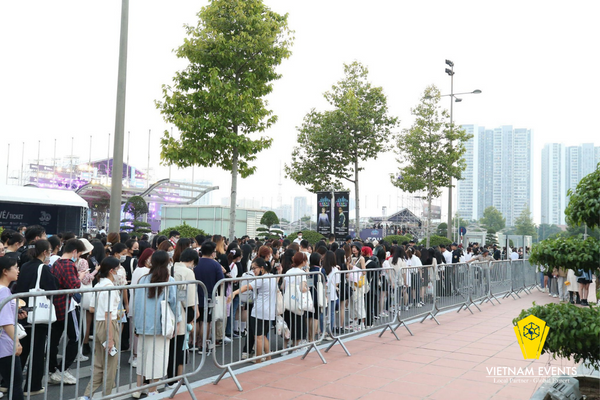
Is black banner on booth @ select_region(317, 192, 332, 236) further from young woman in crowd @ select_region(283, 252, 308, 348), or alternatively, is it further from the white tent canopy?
young woman in crowd @ select_region(283, 252, 308, 348)

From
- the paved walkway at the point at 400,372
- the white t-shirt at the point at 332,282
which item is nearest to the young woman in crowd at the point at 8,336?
the paved walkway at the point at 400,372

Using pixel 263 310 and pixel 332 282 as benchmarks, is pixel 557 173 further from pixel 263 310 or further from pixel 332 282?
pixel 263 310

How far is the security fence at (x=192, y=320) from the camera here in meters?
4.66

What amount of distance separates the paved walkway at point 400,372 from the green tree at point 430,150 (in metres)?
18.3

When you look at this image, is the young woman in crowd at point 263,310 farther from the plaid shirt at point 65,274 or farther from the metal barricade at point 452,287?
the metal barricade at point 452,287

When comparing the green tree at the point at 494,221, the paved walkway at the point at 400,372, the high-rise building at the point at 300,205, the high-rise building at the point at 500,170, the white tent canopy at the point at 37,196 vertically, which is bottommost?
the paved walkway at the point at 400,372

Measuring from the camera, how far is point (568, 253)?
3848mm

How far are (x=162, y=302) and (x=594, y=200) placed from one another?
3874mm

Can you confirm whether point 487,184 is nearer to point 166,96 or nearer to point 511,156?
point 511,156

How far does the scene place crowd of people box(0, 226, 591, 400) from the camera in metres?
4.62

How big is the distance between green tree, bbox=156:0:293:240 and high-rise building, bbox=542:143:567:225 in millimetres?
75504

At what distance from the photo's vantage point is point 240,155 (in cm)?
1705

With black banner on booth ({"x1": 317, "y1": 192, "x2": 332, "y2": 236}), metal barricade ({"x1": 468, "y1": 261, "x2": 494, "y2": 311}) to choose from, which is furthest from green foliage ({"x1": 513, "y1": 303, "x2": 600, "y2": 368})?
black banner on booth ({"x1": 317, "y1": 192, "x2": 332, "y2": 236})

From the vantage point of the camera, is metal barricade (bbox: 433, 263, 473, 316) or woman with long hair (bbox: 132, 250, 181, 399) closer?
woman with long hair (bbox: 132, 250, 181, 399)
